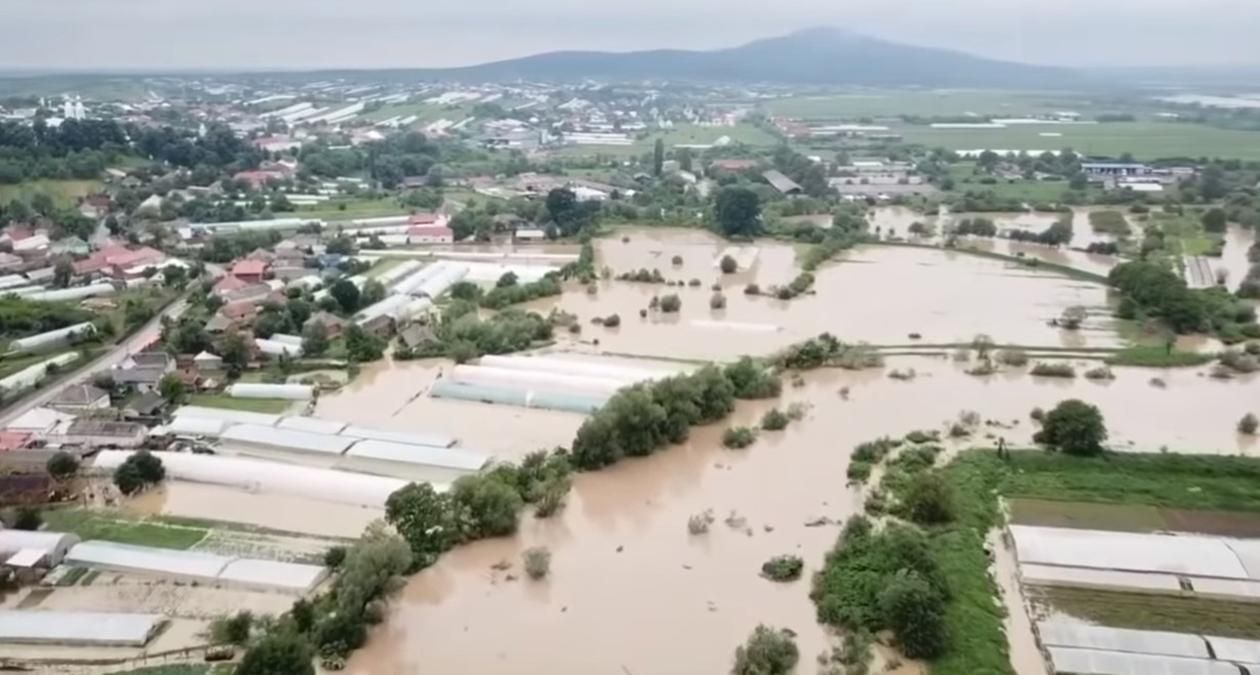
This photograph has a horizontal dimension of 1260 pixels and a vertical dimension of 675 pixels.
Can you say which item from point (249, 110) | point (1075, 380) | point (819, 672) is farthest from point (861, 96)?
point (819, 672)

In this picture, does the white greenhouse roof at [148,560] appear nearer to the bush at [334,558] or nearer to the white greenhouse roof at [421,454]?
the bush at [334,558]

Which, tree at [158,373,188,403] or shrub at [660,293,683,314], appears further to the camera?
shrub at [660,293,683,314]

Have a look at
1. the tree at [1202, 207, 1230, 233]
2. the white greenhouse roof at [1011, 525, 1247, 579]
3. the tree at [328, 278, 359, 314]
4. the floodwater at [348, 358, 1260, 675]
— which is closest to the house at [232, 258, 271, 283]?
the tree at [328, 278, 359, 314]

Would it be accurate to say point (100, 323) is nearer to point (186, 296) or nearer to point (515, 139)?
point (186, 296)

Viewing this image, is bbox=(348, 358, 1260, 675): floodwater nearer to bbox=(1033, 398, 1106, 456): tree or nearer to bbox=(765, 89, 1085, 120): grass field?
bbox=(1033, 398, 1106, 456): tree

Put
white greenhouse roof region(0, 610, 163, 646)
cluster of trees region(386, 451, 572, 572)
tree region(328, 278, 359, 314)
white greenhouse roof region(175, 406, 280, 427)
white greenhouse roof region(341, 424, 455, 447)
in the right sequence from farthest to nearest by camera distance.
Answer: tree region(328, 278, 359, 314), white greenhouse roof region(175, 406, 280, 427), white greenhouse roof region(341, 424, 455, 447), cluster of trees region(386, 451, 572, 572), white greenhouse roof region(0, 610, 163, 646)

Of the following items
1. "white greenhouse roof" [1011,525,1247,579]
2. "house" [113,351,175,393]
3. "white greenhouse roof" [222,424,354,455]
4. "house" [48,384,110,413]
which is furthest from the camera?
"house" [113,351,175,393]

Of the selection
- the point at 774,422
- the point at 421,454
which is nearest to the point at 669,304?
the point at 774,422

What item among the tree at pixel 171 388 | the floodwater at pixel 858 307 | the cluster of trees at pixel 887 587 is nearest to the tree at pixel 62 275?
the tree at pixel 171 388
